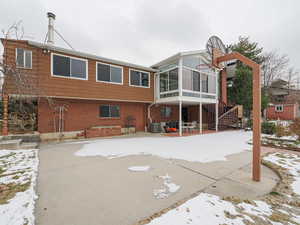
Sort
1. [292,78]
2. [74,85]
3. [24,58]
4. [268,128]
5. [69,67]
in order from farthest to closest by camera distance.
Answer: [292,78] → [268,128] → [74,85] → [69,67] → [24,58]

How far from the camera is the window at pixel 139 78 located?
10.4 metres

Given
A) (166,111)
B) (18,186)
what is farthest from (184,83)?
(18,186)

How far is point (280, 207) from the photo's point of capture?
215cm

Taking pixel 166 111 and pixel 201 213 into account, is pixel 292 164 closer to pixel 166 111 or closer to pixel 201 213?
pixel 201 213

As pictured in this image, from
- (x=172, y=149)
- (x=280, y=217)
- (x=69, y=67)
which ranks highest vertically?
(x=69, y=67)

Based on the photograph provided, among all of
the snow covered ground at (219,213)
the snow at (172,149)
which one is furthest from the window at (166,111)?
the snow covered ground at (219,213)

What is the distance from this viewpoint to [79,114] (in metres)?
9.16

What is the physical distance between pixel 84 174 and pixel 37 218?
1580 mm

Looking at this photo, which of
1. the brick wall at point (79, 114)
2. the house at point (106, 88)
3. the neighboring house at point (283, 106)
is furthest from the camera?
the neighboring house at point (283, 106)

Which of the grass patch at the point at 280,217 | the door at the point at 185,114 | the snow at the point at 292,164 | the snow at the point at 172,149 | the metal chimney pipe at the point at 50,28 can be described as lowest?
the snow at the point at 172,149

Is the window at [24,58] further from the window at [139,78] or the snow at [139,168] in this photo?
the snow at [139,168]

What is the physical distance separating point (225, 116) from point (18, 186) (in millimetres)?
14489

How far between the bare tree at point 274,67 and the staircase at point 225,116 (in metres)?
14.6

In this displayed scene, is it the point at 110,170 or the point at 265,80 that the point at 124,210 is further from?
the point at 265,80
